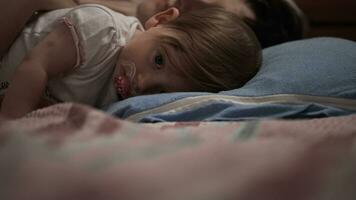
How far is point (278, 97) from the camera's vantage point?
102 cm

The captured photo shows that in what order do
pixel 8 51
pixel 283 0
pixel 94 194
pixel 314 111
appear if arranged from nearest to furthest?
pixel 94 194
pixel 314 111
pixel 8 51
pixel 283 0

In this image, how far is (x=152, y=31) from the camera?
3.44 feet

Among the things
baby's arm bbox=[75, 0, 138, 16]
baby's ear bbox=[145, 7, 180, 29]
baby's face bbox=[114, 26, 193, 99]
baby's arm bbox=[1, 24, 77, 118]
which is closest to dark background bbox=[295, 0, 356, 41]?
baby's arm bbox=[75, 0, 138, 16]

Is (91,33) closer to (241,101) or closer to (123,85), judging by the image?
(123,85)

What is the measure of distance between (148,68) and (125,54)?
2.6 inches

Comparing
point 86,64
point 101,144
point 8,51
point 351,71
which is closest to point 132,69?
point 86,64

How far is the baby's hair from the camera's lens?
99cm

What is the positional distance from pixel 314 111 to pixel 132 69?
35cm

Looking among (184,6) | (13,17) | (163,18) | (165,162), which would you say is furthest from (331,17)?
(165,162)

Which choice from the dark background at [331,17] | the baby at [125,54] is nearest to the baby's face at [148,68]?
the baby at [125,54]

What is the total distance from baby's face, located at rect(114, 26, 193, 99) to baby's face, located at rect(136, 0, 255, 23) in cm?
27

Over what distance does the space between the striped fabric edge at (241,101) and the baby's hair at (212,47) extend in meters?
0.07

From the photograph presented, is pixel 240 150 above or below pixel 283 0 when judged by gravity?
above

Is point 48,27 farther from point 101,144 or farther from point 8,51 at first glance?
point 101,144
